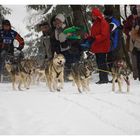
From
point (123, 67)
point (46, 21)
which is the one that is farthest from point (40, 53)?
point (123, 67)

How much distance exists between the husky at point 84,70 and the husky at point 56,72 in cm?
12

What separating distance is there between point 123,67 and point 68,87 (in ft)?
1.94

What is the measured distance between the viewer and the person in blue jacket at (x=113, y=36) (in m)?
6.21

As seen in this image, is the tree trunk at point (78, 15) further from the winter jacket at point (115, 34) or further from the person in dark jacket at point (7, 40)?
the person in dark jacket at point (7, 40)

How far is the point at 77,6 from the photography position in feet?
20.3

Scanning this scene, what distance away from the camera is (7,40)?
6.16 m

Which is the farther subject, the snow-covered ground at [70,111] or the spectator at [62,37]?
the spectator at [62,37]

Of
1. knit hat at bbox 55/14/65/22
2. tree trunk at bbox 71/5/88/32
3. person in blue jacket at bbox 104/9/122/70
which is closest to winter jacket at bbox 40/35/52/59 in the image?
knit hat at bbox 55/14/65/22

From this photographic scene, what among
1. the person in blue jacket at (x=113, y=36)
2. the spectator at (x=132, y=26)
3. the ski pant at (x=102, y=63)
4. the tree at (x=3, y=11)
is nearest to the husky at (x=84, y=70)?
the ski pant at (x=102, y=63)

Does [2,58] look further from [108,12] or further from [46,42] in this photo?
[108,12]

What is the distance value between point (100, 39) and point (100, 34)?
6 centimetres

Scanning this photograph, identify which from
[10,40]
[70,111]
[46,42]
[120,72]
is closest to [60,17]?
[46,42]
